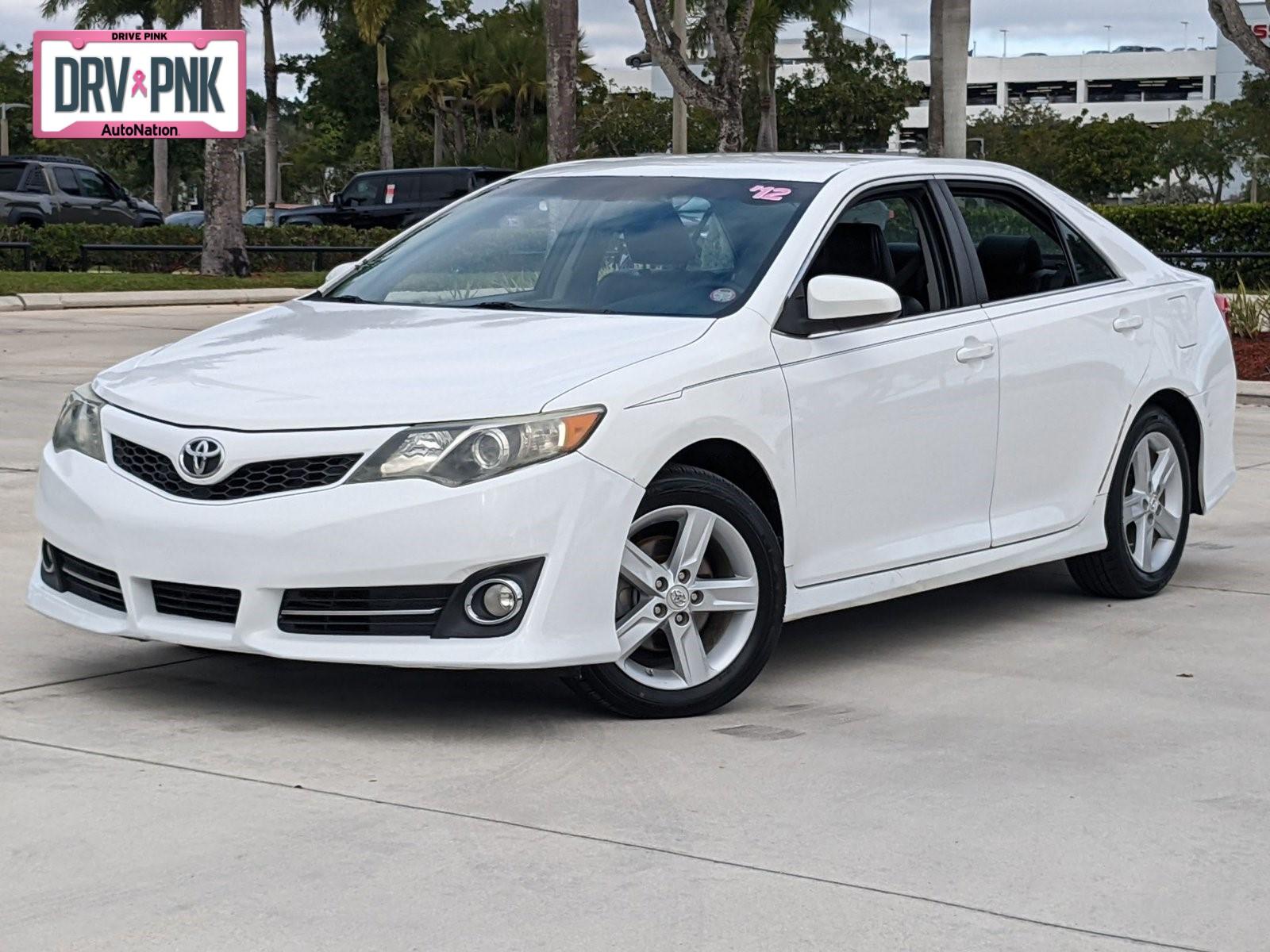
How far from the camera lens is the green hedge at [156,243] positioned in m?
28.9

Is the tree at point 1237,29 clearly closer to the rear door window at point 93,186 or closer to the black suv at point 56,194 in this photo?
the black suv at point 56,194

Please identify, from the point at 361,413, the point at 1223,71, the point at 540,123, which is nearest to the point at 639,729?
the point at 361,413

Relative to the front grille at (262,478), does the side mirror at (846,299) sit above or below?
above

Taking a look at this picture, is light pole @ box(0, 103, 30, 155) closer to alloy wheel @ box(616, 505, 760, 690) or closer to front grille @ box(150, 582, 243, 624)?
front grille @ box(150, 582, 243, 624)

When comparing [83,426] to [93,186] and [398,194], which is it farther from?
[93,186]

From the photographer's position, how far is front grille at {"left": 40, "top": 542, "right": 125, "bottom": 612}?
5.60 meters

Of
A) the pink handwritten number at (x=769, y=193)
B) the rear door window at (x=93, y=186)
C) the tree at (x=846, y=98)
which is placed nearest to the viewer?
the pink handwritten number at (x=769, y=193)

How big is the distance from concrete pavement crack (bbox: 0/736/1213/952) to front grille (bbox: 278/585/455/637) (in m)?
0.47

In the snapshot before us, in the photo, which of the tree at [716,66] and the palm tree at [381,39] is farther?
the palm tree at [381,39]

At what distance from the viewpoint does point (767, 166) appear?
6.76 meters

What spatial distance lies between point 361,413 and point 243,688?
119 cm

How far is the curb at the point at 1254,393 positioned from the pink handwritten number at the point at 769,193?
1027cm

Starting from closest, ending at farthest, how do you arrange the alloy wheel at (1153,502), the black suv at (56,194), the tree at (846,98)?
1. the alloy wheel at (1153,502)
2. the black suv at (56,194)
3. the tree at (846,98)

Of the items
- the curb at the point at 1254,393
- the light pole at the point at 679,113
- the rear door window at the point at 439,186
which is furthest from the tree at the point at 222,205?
the curb at the point at 1254,393
